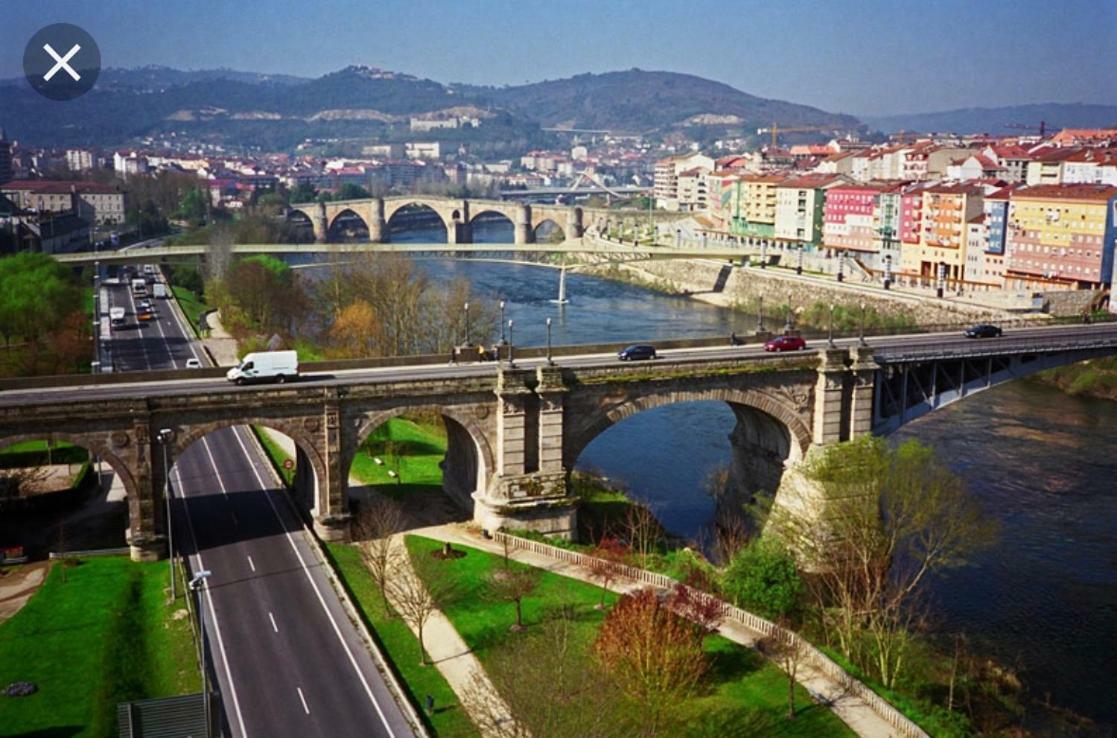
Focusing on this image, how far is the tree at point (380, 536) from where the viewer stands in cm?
3520

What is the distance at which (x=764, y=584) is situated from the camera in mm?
34875

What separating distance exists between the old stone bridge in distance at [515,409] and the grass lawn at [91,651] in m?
2.93

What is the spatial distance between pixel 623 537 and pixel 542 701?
54.8 feet

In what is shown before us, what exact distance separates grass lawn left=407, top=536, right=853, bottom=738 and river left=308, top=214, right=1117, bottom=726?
9091 mm

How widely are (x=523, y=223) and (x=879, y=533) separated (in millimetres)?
134359

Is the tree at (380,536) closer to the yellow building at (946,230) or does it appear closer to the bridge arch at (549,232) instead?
the yellow building at (946,230)

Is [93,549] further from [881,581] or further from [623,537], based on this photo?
[881,581]

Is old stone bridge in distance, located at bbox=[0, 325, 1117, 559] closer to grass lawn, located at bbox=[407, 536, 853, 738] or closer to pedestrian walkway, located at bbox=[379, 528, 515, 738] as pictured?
grass lawn, located at bbox=[407, 536, 853, 738]

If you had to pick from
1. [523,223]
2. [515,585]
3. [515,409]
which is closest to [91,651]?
[515,585]

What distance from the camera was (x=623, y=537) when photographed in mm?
43906

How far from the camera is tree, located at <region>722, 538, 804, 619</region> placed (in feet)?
114

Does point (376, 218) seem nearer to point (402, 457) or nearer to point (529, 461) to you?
point (402, 457)

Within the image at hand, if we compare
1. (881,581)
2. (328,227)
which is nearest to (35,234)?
(328,227)

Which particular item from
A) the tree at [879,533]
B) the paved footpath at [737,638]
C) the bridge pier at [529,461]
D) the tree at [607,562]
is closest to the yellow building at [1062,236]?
the tree at [879,533]
